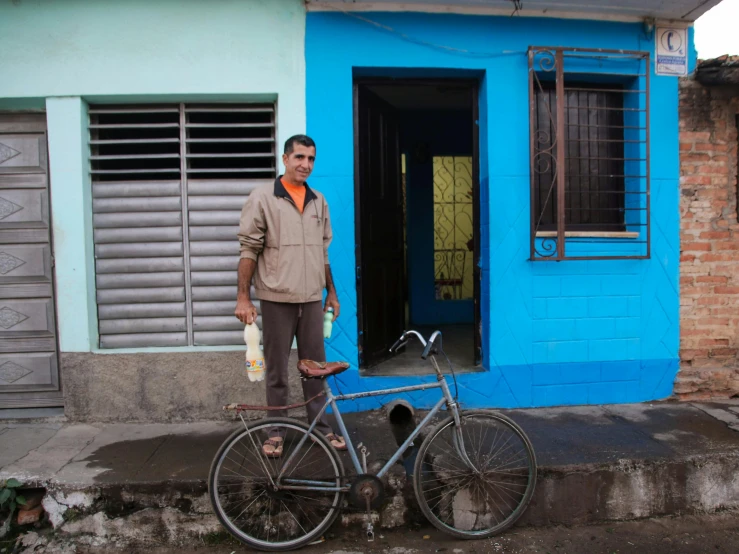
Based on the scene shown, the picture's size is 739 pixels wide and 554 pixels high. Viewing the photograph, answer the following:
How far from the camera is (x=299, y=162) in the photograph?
3.66 m

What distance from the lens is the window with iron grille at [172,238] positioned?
4645 mm

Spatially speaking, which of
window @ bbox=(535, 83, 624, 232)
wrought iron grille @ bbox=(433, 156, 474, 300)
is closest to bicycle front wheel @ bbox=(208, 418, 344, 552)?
window @ bbox=(535, 83, 624, 232)

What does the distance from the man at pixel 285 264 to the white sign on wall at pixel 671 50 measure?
338 centimetres

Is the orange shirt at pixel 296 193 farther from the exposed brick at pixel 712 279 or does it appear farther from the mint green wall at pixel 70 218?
the exposed brick at pixel 712 279

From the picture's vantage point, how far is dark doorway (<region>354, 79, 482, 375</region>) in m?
4.99

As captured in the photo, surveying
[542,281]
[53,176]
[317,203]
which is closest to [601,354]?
[542,281]

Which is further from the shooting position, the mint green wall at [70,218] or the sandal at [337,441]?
the mint green wall at [70,218]

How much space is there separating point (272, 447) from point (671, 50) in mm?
4791

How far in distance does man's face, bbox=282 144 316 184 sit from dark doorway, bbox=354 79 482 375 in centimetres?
112

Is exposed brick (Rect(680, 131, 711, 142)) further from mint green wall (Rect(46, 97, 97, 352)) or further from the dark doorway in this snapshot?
mint green wall (Rect(46, 97, 97, 352))

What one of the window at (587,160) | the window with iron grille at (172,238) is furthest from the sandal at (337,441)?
the window at (587,160)

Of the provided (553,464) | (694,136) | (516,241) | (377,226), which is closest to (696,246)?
(694,136)

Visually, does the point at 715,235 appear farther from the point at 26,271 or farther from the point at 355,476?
the point at 26,271

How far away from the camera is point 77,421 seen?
15.0 feet
